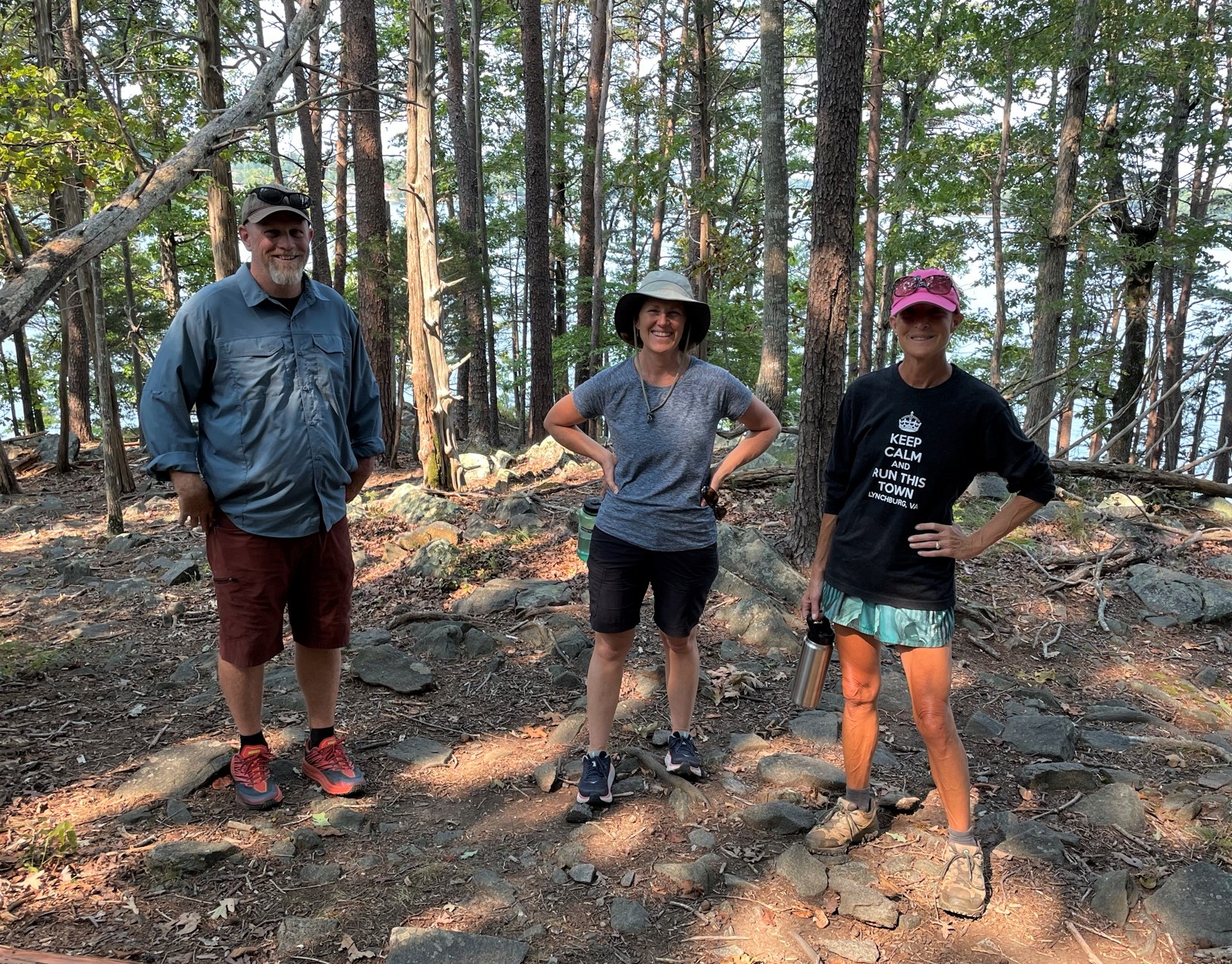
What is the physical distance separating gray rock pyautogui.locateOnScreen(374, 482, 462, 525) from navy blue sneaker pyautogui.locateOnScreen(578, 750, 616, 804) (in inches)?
201

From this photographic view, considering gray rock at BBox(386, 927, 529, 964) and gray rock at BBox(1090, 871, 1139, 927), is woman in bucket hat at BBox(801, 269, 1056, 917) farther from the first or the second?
gray rock at BBox(386, 927, 529, 964)

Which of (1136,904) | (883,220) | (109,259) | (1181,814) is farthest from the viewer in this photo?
(883,220)

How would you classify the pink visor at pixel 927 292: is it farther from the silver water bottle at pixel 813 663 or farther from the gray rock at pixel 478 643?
the gray rock at pixel 478 643

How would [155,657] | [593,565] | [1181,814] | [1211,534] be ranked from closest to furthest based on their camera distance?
[593,565], [1181,814], [155,657], [1211,534]

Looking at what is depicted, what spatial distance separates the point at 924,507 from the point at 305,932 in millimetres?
2545

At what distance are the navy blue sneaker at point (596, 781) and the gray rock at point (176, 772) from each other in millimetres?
1608

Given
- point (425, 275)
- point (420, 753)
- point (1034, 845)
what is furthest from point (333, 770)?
point (425, 275)

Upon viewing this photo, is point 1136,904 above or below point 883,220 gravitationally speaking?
below

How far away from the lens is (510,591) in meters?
5.88

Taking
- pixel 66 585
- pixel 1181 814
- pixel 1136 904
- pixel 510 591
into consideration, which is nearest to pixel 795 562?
pixel 510 591

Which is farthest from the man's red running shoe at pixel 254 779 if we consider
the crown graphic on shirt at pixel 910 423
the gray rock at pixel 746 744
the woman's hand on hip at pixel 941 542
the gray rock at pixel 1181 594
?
the gray rock at pixel 1181 594

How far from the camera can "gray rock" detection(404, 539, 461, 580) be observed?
6.46 meters

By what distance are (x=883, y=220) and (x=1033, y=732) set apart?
78.8 feet

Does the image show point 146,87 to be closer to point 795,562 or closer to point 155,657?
point 155,657
